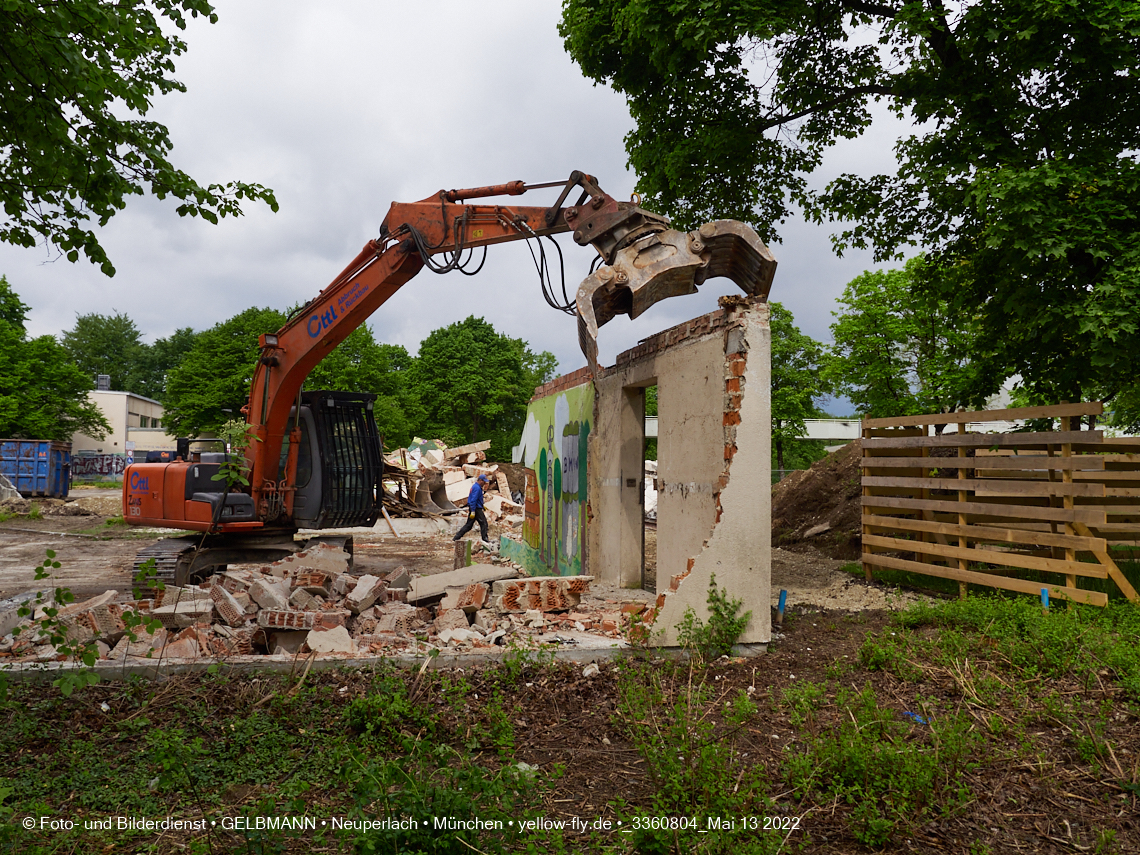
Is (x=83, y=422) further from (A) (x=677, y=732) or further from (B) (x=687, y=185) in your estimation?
(A) (x=677, y=732)

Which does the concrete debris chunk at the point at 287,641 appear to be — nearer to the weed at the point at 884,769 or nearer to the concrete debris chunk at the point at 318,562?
the concrete debris chunk at the point at 318,562

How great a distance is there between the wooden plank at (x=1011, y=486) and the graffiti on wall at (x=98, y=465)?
48.8m

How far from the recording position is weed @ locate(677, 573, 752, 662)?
627 centimetres

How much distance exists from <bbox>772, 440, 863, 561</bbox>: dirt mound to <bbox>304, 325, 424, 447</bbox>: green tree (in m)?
22.9

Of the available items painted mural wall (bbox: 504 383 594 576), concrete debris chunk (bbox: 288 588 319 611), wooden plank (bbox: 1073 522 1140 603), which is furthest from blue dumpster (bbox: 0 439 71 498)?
wooden plank (bbox: 1073 522 1140 603)

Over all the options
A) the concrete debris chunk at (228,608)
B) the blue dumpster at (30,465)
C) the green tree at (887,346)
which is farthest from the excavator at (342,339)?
the blue dumpster at (30,465)

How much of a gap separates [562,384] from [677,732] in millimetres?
7376

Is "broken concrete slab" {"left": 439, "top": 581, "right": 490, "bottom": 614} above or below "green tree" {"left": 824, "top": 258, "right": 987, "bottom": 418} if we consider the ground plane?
below

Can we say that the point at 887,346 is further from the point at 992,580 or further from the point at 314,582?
the point at 314,582

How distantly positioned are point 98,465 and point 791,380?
43.0 meters

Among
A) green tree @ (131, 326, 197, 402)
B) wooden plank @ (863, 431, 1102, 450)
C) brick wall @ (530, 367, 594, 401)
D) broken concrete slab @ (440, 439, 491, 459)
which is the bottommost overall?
wooden plank @ (863, 431, 1102, 450)

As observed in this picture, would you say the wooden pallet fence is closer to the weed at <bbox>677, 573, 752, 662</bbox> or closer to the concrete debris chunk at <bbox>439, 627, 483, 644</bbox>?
the weed at <bbox>677, 573, 752, 662</bbox>

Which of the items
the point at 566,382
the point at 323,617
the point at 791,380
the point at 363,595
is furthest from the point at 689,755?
the point at 791,380

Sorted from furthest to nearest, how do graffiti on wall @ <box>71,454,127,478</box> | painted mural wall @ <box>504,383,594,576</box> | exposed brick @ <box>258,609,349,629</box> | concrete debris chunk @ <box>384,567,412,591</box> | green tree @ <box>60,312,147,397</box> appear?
green tree @ <box>60,312,147,397</box> → graffiti on wall @ <box>71,454,127,478</box> → painted mural wall @ <box>504,383,594,576</box> → concrete debris chunk @ <box>384,567,412,591</box> → exposed brick @ <box>258,609,349,629</box>
